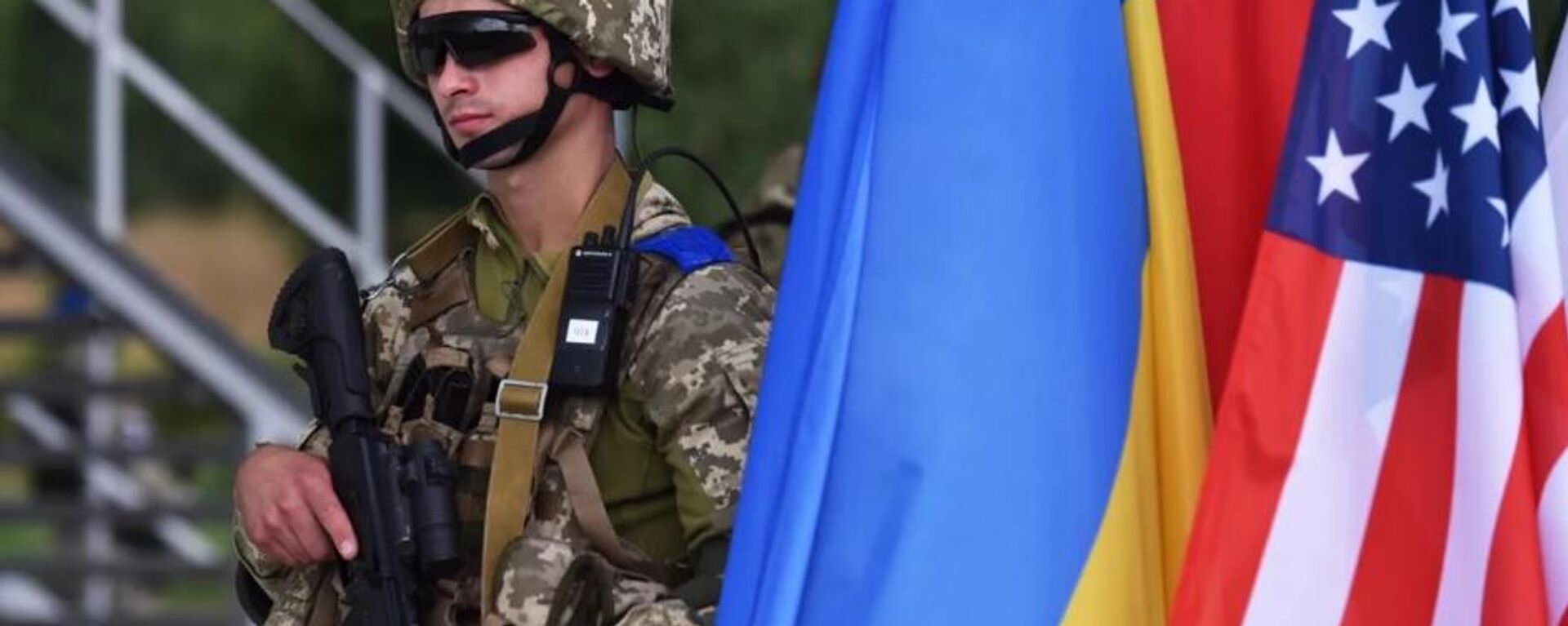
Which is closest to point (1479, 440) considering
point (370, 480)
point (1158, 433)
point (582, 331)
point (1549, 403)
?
point (1549, 403)

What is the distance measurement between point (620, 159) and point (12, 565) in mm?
6192

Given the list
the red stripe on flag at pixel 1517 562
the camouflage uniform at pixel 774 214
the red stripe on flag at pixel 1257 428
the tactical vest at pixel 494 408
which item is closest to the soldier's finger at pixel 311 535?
the tactical vest at pixel 494 408

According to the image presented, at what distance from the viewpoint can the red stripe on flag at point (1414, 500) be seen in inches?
115

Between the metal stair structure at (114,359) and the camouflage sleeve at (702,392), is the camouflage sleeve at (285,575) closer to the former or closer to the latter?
the camouflage sleeve at (702,392)

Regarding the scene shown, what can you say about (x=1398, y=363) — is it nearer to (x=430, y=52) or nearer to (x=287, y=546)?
(x=430, y=52)

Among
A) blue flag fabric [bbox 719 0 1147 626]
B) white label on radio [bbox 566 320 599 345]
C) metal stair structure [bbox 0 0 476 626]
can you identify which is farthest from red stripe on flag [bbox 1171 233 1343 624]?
metal stair structure [bbox 0 0 476 626]

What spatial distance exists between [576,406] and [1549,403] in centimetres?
100

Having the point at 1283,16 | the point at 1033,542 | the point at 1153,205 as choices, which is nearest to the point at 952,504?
the point at 1033,542

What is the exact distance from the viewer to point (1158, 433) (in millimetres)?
3031

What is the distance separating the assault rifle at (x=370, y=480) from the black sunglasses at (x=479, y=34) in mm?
281

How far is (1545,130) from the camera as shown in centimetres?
316

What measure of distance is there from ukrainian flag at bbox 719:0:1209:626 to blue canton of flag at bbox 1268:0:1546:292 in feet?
0.49

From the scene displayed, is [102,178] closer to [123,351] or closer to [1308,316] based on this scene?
[123,351]

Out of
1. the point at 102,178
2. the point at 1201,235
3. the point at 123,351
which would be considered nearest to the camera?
the point at 1201,235
